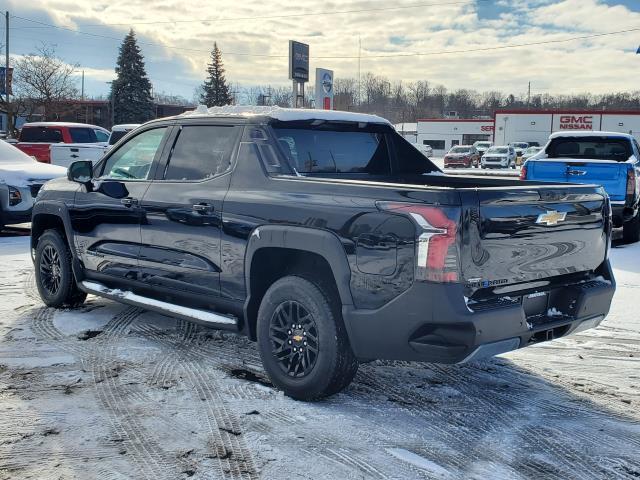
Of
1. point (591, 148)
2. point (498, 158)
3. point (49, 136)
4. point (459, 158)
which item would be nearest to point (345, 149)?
point (591, 148)

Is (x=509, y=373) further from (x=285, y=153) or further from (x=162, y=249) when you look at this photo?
(x=162, y=249)

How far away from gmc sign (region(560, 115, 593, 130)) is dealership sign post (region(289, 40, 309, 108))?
5000 centimetres

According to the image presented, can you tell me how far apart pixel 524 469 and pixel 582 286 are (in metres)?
1.33

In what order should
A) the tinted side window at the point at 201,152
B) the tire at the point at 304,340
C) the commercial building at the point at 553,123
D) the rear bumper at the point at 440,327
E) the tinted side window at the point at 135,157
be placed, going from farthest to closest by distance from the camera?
the commercial building at the point at 553,123 < the tinted side window at the point at 135,157 < the tinted side window at the point at 201,152 < the tire at the point at 304,340 < the rear bumper at the point at 440,327

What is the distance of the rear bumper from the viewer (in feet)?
11.2

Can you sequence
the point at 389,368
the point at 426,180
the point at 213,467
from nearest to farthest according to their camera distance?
1. the point at 213,467
2. the point at 389,368
3. the point at 426,180

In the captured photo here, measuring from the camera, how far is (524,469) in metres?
3.31

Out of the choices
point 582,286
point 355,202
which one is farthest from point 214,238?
point 582,286

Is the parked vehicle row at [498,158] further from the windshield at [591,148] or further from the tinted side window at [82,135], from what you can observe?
the windshield at [591,148]

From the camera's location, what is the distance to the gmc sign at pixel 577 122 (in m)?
63.2

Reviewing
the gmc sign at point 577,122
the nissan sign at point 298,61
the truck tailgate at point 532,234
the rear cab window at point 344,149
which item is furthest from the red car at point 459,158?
the truck tailgate at point 532,234

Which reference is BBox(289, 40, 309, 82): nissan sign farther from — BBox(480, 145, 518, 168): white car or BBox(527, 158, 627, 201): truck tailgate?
BBox(480, 145, 518, 168): white car

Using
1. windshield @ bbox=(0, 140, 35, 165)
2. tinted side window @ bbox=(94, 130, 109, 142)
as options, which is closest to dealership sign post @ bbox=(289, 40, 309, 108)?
tinted side window @ bbox=(94, 130, 109, 142)

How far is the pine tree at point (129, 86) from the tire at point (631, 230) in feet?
191
